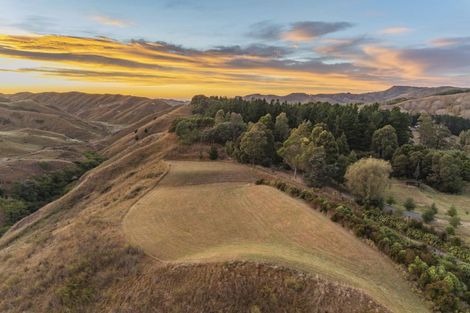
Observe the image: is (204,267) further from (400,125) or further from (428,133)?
(428,133)

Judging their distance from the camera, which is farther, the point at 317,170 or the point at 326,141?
the point at 326,141

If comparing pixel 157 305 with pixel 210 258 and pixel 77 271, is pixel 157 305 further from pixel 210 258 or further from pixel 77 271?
pixel 77 271

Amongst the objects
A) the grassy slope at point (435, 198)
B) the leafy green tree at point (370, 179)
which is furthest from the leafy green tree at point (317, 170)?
the grassy slope at point (435, 198)

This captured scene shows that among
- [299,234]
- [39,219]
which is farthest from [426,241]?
[39,219]

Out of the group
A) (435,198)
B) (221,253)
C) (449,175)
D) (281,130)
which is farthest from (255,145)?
(449,175)

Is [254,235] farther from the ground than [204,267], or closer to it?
closer to it

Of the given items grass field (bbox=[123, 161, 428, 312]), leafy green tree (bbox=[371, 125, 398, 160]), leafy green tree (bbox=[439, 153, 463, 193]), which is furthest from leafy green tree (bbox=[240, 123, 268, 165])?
leafy green tree (bbox=[439, 153, 463, 193])
